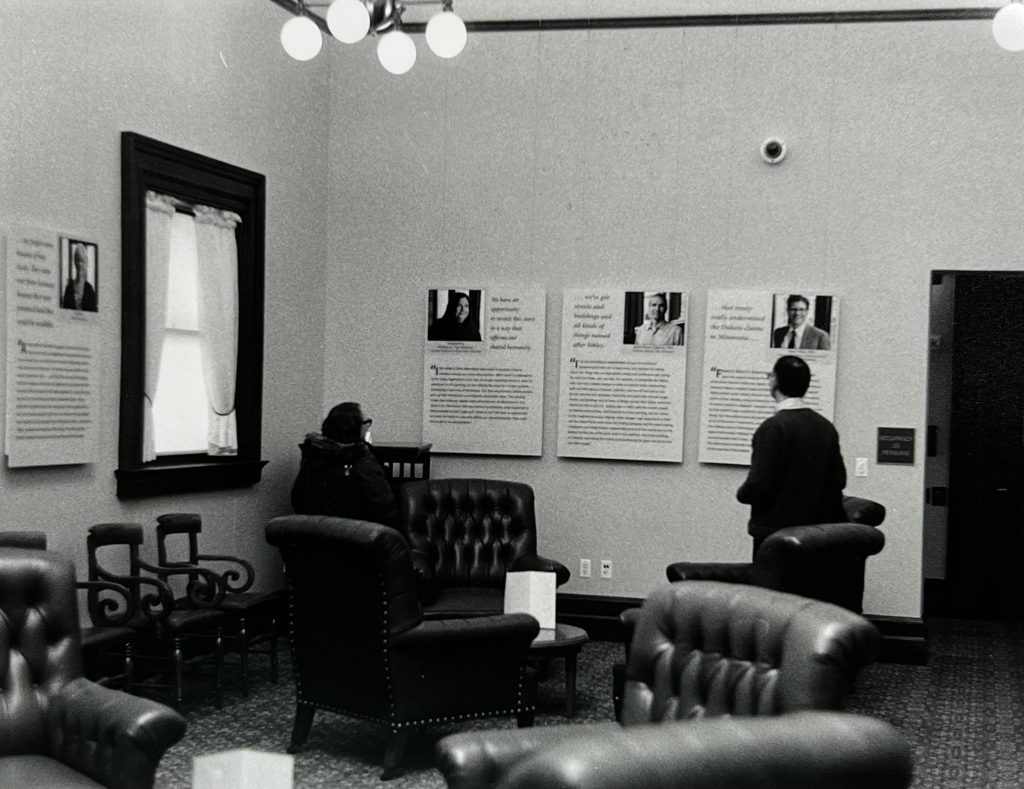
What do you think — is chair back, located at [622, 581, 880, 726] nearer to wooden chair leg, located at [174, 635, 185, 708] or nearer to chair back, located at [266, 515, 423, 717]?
chair back, located at [266, 515, 423, 717]

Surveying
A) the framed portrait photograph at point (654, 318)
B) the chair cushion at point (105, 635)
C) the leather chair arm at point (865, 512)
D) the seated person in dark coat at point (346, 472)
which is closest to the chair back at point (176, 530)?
the seated person in dark coat at point (346, 472)

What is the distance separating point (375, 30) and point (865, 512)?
11.2 ft

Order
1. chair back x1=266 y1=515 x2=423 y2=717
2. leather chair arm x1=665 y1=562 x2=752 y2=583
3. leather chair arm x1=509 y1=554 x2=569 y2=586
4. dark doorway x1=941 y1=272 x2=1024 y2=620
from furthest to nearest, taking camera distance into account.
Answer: dark doorway x1=941 y1=272 x2=1024 y2=620
leather chair arm x1=509 y1=554 x2=569 y2=586
leather chair arm x1=665 y1=562 x2=752 y2=583
chair back x1=266 y1=515 x2=423 y2=717

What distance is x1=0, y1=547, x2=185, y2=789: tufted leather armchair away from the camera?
317cm

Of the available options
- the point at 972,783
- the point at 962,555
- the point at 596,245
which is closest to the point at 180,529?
the point at 596,245

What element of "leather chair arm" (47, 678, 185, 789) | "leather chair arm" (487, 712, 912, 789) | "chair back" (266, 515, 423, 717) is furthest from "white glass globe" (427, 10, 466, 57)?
"leather chair arm" (487, 712, 912, 789)

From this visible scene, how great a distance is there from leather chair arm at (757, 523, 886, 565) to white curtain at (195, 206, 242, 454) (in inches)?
118

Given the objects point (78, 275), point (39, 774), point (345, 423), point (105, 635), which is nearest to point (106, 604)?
point (105, 635)

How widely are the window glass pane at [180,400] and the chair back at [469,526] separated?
1143mm

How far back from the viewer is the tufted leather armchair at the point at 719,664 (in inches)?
114

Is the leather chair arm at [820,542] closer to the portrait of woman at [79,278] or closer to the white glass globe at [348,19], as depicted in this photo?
the white glass globe at [348,19]

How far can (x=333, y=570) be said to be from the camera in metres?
4.57

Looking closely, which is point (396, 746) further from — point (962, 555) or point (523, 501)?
point (962, 555)

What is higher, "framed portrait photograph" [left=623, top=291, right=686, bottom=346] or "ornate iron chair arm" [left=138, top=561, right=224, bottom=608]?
"framed portrait photograph" [left=623, top=291, right=686, bottom=346]
